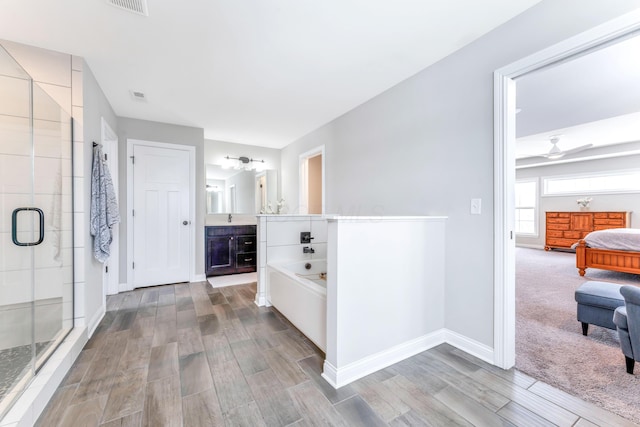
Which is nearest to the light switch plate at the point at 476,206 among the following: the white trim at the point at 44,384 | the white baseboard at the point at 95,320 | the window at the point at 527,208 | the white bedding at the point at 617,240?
the white trim at the point at 44,384

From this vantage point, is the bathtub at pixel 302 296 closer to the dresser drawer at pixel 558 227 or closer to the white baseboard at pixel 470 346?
the white baseboard at pixel 470 346

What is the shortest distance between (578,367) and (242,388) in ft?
7.32

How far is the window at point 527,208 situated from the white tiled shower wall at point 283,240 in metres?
7.48

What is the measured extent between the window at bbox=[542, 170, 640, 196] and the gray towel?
379 inches

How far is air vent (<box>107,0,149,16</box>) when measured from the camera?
159cm

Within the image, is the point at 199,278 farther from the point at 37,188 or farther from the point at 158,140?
A: the point at 37,188

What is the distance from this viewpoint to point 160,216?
12.4 feet

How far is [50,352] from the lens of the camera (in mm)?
1750

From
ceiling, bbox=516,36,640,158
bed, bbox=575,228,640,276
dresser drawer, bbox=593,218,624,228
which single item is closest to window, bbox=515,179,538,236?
dresser drawer, bbox=593,218,624,228

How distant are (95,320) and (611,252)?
713 cm

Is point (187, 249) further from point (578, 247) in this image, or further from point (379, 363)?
point (578, 247)

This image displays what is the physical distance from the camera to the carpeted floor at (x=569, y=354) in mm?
1507

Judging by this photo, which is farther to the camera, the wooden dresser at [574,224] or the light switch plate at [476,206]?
the wooden dresser at [574,224]

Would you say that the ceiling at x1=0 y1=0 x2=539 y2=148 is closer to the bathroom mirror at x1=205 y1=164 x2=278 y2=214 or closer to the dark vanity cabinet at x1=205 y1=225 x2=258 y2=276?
the bathroom mirror at x1=205 y1=164 x2=278 y2=214
